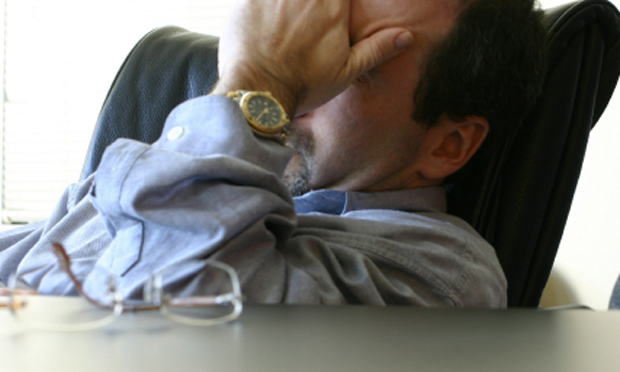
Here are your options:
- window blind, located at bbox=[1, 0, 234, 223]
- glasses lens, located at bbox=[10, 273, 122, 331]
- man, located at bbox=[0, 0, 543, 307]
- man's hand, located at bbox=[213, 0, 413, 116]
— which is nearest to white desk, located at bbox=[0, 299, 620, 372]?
glasses lens, located at bbox=[10, 273, 122, 331]

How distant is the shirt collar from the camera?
40.9 inches

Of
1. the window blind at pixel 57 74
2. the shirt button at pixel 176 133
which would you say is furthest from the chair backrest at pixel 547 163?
the window blind at pixel 57 74

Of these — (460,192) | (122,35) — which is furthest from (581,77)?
(122,35)

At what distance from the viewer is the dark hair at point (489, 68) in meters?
1.06

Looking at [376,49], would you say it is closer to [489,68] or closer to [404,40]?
[404,40]

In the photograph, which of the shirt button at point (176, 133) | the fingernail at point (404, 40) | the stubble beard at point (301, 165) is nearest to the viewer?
the shirt button at point (176, 133)

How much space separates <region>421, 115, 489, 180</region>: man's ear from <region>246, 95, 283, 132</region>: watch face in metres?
0.45

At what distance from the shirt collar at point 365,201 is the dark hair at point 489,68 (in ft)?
0.47

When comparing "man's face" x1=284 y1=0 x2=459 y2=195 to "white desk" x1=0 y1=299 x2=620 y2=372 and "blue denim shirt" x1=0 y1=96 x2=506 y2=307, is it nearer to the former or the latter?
"blue denim shirt" x1=0 y1=96 x2=506 y2=307

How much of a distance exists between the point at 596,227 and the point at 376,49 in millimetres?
1252

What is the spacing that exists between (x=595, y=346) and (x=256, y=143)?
1.57 feet

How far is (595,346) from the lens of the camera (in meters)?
0.31

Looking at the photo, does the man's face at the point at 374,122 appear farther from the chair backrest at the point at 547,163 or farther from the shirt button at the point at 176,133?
the shirt button at the point at 176,133

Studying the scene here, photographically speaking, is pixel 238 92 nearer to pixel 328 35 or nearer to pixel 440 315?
pixel 328 35
